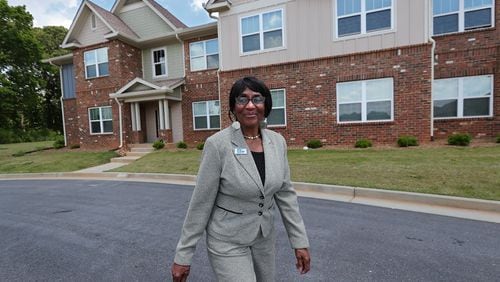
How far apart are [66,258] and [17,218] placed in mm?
2828

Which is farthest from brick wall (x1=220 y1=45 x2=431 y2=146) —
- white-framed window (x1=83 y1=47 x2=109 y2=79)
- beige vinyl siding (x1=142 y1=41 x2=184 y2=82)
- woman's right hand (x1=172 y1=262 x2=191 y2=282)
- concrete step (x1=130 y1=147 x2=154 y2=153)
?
woman's right hand (x1=172 y1=262 x2=191 y2=282)

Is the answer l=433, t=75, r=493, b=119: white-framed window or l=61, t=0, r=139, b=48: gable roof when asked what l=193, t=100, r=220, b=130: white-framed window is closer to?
l=61, t=0, r=139, b=48: gable roof

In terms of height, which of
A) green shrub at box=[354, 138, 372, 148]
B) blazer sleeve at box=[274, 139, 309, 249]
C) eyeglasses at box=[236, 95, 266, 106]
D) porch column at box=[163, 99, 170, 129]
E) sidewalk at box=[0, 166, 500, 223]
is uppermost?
porch column at box=[163, 99, 170, 129]

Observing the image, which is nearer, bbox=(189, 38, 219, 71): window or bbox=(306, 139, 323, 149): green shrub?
bbox=(306, 139, 323, 149): green shrub

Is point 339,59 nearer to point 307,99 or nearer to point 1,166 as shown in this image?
point 307,99

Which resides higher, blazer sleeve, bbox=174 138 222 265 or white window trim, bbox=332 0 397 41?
white window trim, bbox=332 0 397 41

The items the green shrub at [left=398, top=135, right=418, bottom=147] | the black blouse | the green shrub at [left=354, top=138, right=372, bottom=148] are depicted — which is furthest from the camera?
the green shrub at [left=354, top=138, right=372, bottom=148]

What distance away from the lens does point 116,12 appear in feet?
57.1

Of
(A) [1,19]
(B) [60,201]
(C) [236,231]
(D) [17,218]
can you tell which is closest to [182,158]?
(B) [60,201]

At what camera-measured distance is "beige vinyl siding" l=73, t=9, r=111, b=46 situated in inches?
623

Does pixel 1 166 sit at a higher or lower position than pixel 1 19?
lower

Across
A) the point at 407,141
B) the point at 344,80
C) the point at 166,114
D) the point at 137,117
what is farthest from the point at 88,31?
the point at 407,141

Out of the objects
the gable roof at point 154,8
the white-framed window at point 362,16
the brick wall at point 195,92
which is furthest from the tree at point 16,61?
the white-framed window at point 362,16

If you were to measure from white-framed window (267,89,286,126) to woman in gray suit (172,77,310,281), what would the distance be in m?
10.9
